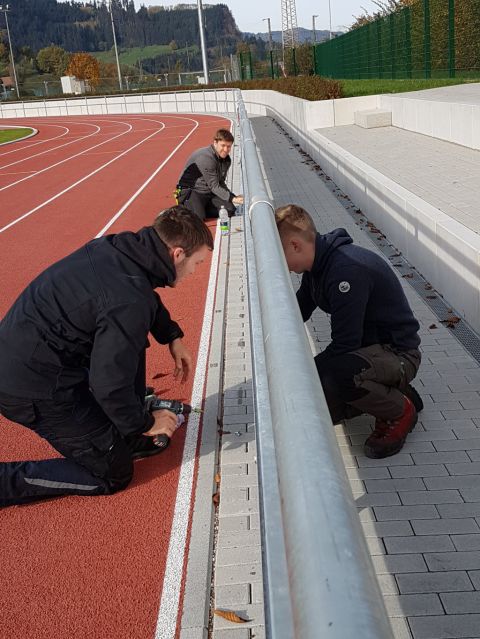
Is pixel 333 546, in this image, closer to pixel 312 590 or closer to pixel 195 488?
pixel 312 590

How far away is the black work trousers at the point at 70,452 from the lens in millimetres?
4105

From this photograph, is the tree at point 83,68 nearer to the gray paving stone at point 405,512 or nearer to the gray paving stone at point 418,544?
the gray paving stone at point 405,512

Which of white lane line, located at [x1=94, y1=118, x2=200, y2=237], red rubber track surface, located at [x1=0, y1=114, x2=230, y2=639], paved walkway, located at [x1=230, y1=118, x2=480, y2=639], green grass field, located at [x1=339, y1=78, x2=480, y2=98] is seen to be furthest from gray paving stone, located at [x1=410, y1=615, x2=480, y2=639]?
green grass field, located at [x1=339, y1=78, x2=480, y2=98]

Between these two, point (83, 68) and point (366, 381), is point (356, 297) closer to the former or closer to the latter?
point (366, 381)

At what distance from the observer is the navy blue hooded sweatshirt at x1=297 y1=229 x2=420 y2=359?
450cm

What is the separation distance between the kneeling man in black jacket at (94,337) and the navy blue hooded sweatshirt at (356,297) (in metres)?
0.94

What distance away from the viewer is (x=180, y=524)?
4195 millimetres

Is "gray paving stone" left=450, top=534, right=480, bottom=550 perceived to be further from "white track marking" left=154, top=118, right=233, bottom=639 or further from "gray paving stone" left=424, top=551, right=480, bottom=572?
"white track marking" left=154, top=118, right=233, bottom=639

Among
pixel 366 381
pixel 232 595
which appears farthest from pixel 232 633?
pixel 366 381

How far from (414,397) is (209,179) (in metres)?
7.29

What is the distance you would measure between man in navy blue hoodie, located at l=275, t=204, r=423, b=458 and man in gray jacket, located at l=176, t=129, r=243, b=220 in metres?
6.88

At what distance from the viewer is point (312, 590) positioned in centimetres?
111

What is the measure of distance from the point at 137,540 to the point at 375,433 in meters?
1.58

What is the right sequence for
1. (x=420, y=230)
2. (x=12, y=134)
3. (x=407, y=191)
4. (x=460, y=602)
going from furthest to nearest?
(x=12, y=134) < (x=407, y=191) < (x=420, y=230) < (x=460, y=602)
